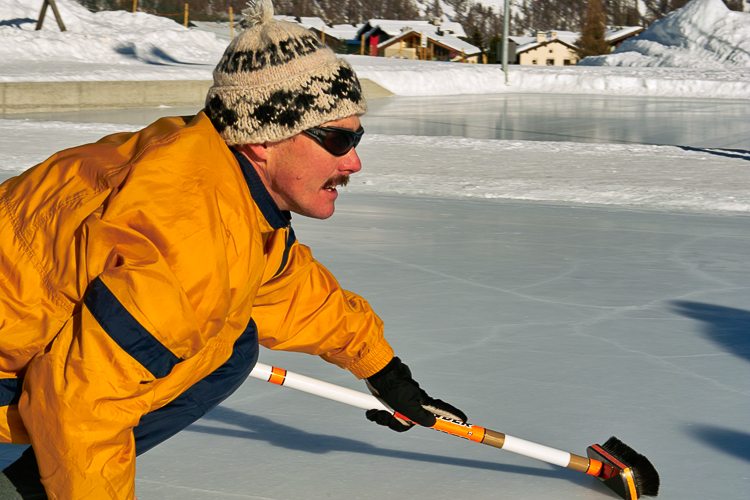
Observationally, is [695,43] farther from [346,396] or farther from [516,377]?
[346,396]

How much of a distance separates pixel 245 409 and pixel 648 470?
3.60 ft

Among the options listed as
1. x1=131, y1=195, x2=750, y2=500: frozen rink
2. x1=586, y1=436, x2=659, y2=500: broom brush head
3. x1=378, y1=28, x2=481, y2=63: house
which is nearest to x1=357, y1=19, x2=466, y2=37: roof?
x1=378, y1=28, x2=481, y2=63: house

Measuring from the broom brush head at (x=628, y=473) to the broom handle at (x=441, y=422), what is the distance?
0.13 feet

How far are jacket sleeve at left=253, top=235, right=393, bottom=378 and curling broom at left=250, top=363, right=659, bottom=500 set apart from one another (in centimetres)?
8

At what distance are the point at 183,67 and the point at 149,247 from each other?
2035cm

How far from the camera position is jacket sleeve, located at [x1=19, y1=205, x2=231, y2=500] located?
1.06 m

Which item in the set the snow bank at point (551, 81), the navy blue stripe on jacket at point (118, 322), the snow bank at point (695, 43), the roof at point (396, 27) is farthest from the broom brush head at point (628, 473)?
the roof at point (396, 27)

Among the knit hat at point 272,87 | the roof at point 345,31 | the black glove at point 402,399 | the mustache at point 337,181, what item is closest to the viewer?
the knit hat at point 272,87

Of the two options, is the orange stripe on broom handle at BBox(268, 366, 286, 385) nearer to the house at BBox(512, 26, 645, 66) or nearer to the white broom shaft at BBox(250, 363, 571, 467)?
the white broom shaft at BBox(250, 363, 571, 467)

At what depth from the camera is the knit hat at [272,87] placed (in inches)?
51.0

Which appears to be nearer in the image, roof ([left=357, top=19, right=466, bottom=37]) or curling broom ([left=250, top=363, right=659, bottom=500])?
curling broom ([left=250, top=363, right=659, bottom=500])

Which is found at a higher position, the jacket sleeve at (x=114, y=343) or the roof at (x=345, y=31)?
the roof at (x=345, y=31)

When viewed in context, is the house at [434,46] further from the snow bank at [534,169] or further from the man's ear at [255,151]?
the man's ear at [255,151]

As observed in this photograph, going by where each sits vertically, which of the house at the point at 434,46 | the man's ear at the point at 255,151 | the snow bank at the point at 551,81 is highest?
the house at the point at 434,46
